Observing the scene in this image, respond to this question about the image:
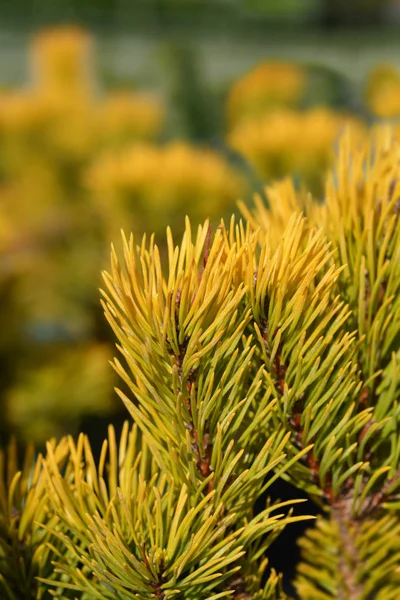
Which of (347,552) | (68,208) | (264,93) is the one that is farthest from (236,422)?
(264,93)

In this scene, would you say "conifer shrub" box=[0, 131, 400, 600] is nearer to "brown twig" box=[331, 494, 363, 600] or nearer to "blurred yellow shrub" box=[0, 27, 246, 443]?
"brown twig" box=[331, 494, 363, 600]

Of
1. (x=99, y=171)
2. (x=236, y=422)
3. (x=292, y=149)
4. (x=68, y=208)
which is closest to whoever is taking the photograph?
(x=236, y=422)

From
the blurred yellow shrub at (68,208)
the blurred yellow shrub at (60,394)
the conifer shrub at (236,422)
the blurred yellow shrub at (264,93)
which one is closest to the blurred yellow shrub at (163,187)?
the blurred yellow shrub at (68,208)

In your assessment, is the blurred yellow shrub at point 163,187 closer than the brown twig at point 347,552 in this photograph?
No

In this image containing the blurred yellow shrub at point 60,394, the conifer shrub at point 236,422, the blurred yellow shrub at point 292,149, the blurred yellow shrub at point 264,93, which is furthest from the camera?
the blurred yellow shrub at point 264,93

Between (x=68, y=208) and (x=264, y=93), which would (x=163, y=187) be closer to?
(x=68, y=208)

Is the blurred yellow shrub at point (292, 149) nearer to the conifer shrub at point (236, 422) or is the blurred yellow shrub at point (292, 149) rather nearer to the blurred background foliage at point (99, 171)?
the blurred background foliage at point (99, 171)

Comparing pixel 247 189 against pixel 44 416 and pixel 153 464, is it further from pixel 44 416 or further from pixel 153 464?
pixel 153 464
